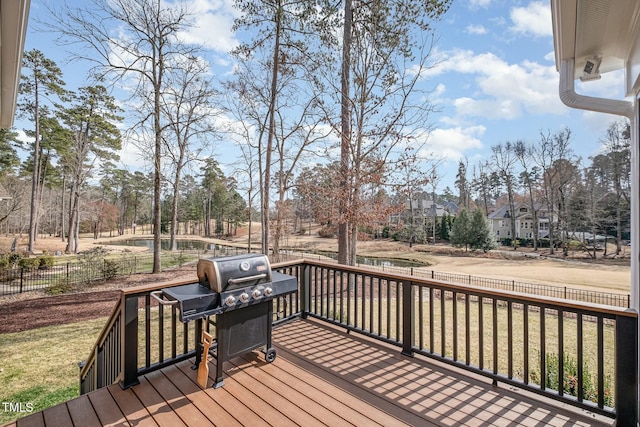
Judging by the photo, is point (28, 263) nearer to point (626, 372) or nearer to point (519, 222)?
point (626, 372)

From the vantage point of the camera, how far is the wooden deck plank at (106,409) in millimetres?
1945

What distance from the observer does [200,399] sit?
7.21 feet

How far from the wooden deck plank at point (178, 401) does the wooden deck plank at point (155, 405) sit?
3cm

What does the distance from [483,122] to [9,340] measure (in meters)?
19.8

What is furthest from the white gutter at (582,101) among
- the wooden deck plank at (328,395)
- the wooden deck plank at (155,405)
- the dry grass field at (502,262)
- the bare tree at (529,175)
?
the bare tree at (529,175)

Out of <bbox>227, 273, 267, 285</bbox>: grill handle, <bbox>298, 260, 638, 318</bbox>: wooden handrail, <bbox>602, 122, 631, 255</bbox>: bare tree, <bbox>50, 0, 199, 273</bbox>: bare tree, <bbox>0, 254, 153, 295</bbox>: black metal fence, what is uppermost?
<bbox>50, 0, 199, 273</bbox>: bare tree

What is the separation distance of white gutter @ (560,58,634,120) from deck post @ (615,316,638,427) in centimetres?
149

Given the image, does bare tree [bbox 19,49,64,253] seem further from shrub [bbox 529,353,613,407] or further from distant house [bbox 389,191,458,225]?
distant house [bbox 389,191,458,225]

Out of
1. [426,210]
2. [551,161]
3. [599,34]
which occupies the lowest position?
[426,210]

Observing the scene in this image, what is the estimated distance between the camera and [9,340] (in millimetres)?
5734

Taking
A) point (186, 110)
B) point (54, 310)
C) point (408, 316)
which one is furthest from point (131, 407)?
point (186, 110)

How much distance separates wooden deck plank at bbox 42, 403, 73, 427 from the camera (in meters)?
1.91

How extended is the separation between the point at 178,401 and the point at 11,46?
2.65 metres

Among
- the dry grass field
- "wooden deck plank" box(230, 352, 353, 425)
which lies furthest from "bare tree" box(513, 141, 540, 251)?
"wooden deck plank" box(230, 352, 353, 425)
